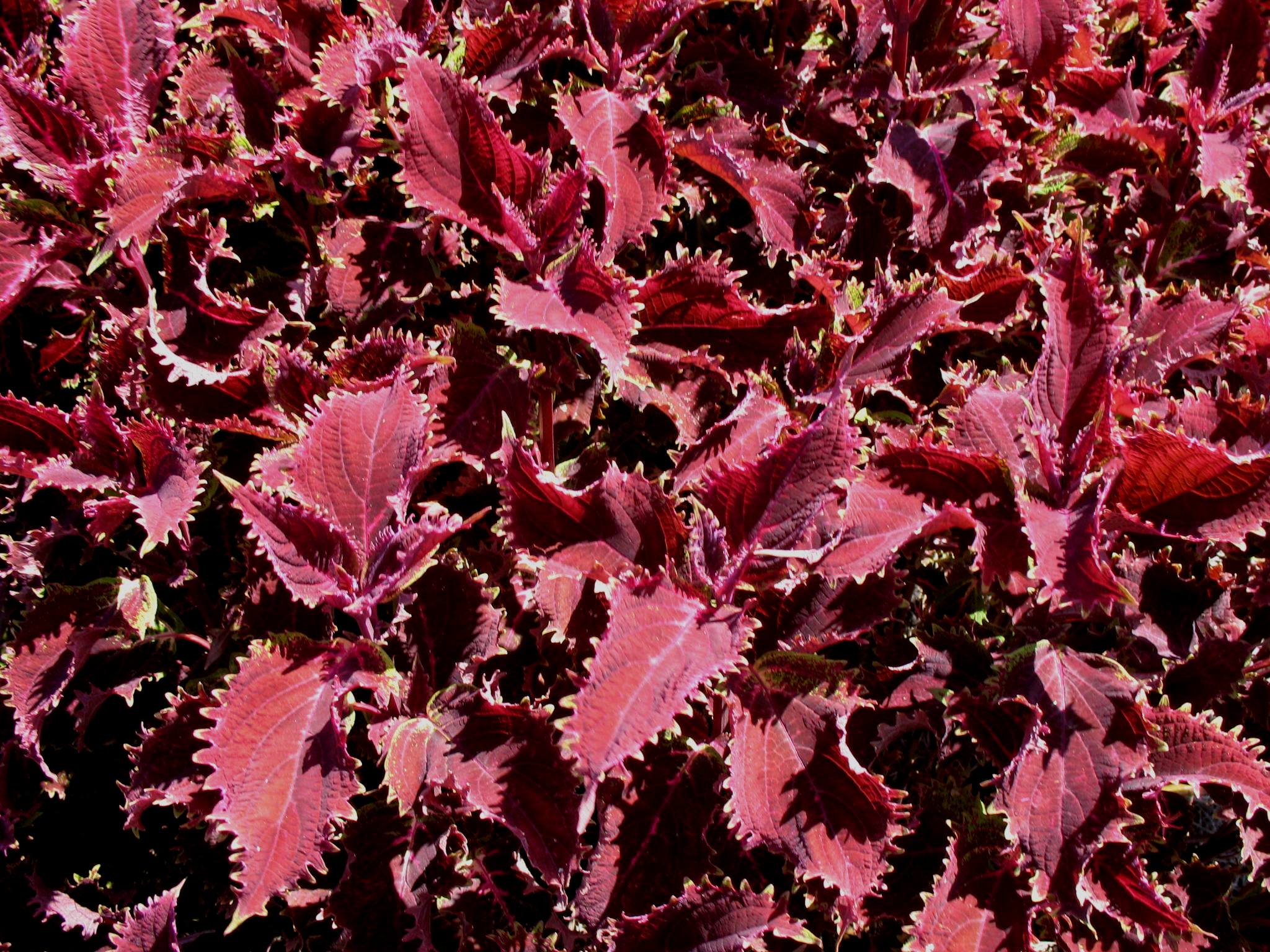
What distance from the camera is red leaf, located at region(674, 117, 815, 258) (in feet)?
6.46

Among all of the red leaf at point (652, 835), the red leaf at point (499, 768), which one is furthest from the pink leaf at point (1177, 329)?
the red leaf at point (499, 768)

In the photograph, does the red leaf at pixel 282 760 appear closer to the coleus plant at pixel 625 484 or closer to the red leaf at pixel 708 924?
the coleus plant at pixel 625 484

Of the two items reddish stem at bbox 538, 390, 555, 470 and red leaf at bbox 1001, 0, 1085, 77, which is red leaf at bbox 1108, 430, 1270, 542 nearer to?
reddish stem at bbox 538, 390, 555, 470

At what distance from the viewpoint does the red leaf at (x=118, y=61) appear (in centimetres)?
182

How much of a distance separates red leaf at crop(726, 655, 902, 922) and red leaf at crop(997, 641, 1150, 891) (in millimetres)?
194

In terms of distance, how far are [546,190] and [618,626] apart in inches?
33.6

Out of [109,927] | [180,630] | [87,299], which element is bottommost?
[109,927]

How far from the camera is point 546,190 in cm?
173

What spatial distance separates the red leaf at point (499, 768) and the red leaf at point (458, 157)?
736mm

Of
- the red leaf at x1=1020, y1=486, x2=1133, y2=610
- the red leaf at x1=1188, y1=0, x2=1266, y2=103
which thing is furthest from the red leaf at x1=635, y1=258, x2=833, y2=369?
the red leaf at x1=1188, y1=0, x2=1266, y2=103

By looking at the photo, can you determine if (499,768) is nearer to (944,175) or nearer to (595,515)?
(595,515)

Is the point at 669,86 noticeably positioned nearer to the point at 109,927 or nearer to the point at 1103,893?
the point at 1103,893

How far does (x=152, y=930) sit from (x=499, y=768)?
665 millimetres

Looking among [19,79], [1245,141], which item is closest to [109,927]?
[19,79]
